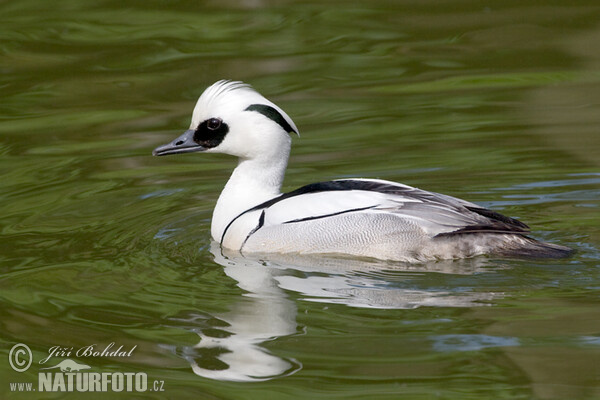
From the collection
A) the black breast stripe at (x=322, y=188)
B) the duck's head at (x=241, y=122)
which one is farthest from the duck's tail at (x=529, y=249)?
the duck's head at (x=241, y=122)

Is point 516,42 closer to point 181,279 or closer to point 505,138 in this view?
point 505,138

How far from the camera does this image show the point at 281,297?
7.12 m

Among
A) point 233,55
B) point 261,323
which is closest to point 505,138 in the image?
point 233,55

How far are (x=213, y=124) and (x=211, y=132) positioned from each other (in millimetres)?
67

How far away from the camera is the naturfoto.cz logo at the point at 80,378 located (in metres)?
6.12

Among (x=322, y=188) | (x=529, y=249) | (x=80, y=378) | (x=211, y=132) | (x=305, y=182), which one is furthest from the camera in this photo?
(x=305, y=182)

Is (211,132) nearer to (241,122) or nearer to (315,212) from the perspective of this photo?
(241,122)

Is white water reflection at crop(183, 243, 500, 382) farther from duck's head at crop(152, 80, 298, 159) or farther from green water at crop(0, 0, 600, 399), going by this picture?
duck's head at crop(152, 80, 298, 159)

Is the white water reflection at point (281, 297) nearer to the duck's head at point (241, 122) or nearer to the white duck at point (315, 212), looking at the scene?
the white duck at point (315, 212)

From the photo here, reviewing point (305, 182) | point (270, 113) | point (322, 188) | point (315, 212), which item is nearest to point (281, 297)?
point (315, 212)

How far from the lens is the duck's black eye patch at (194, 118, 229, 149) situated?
8284mm

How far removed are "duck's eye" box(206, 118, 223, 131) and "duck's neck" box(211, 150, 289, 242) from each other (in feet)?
1.15
